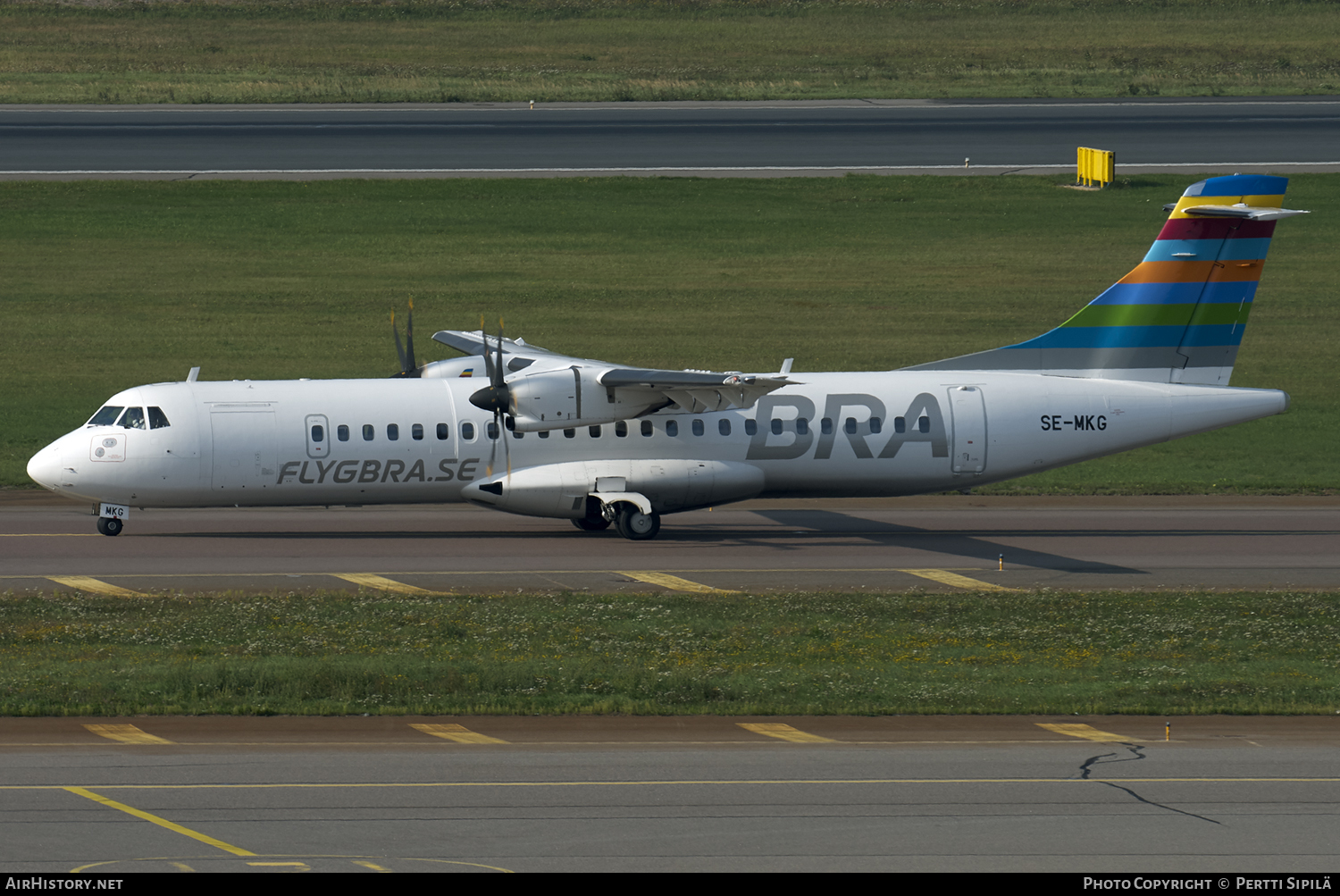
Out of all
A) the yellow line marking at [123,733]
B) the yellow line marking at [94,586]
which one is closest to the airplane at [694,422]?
the yellow line marking at [94,586]

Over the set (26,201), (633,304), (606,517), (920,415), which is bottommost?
(606,517)

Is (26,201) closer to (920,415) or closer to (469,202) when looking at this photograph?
(469,202)

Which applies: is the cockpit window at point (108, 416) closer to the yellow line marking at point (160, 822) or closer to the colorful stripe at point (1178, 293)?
the yellow line marking at point (160, 822)

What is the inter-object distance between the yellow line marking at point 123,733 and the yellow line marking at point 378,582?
815 cm

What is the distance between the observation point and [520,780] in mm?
18156

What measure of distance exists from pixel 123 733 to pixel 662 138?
5815cm

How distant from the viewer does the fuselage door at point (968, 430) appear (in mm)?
33531

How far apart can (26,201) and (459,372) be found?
37277mm

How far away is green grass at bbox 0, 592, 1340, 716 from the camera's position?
70.9ft

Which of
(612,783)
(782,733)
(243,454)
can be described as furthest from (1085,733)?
(243,454)

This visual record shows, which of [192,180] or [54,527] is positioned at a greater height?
[192,180]

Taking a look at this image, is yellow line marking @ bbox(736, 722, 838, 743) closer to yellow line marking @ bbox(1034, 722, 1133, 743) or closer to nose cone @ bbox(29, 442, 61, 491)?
yellow line marking @ bbox(1034, 722, 1133, 743)

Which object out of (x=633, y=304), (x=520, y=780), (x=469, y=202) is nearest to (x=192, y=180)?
(x=469, y=202)

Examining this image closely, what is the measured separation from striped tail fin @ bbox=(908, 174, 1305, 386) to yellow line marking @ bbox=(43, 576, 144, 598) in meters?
19.2
